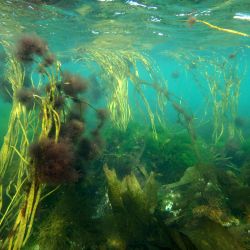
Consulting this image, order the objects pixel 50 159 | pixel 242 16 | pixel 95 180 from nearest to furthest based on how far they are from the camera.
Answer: pixel 50 159, pixel 95 180, pixel 242 16

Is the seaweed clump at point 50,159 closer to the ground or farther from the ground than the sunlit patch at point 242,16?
farther from the ground

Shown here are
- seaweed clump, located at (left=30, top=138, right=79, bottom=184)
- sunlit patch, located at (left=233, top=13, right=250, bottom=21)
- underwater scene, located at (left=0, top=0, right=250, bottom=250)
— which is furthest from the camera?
sunlit patch, located at (left=233, top=13, right=250, bottom=21)

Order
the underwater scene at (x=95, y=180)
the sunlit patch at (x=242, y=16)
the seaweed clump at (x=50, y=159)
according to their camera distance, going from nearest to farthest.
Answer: the seaweed clump at (x=50, y=159), the underwater scene at (x=95, y=180), the sunlit patch at (x=242, y=16)

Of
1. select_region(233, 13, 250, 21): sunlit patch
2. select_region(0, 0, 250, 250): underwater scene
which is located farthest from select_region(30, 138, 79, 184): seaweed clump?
select_region(233, 13, 250, 21): sunlit patch

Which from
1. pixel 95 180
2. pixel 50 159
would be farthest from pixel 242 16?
pixel 50 159

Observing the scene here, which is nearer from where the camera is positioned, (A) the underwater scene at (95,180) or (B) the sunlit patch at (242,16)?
(A) the underwater scene at (95,180)

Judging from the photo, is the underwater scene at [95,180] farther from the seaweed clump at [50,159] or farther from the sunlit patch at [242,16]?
the sunlit patch at [242,16]

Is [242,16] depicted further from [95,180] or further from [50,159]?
[50,159]

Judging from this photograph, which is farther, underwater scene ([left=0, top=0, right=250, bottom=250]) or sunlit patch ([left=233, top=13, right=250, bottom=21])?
sunlit patch ([left=233, top=13, right=250, bottom=21])

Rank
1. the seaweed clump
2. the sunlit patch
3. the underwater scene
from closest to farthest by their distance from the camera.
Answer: the seaweed clump → the underwater scene → the sunlit patch

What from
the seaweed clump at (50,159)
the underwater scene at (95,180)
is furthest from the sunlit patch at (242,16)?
the seaweed clump at (50,159)

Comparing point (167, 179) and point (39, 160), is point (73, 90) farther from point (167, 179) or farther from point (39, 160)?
point (167, 179)

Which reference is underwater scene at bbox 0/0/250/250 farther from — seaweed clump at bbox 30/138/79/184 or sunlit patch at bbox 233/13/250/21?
sunlit patch at bbox 233/13/250/21

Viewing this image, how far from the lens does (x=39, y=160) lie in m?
3.67
